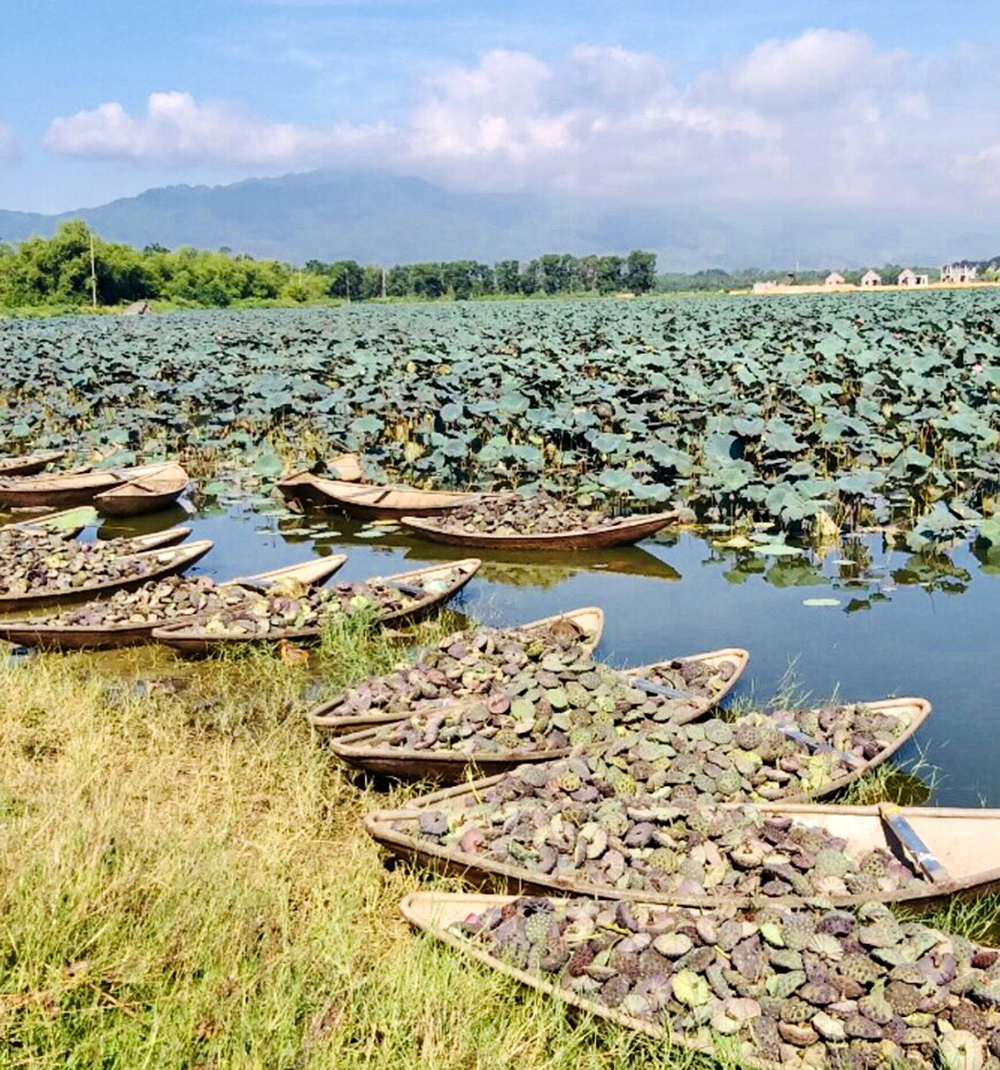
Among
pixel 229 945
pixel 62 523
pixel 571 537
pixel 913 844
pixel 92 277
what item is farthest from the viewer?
pixel 92 277

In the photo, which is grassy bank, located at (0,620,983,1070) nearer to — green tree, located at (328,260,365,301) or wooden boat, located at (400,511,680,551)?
wooden boat, located at (400,511,680,551)

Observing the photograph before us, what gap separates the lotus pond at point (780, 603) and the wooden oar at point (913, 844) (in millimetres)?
1211

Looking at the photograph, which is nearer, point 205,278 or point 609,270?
point 205,278

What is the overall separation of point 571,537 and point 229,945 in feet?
19.3

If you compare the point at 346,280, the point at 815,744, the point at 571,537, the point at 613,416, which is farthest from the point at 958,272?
the point at 815,744

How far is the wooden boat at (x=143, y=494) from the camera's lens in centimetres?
1048

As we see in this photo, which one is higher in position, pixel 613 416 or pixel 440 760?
pixel 613 416

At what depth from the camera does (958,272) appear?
123m

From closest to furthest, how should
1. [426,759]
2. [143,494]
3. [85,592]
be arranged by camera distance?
[426,759]
[85,592]
[143,494]

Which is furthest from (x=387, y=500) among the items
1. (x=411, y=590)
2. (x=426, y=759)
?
(x=426, y=759)

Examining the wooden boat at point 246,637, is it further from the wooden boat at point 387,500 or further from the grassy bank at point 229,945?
the wooden boat at point 387,500

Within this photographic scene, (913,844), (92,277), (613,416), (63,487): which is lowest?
(913,844)

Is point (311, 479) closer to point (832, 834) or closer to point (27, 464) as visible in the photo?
point (27, 464)

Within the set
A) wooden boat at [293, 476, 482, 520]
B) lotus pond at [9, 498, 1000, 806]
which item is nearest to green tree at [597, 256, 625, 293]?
wooden boat at [293, 476, 482, 520]
